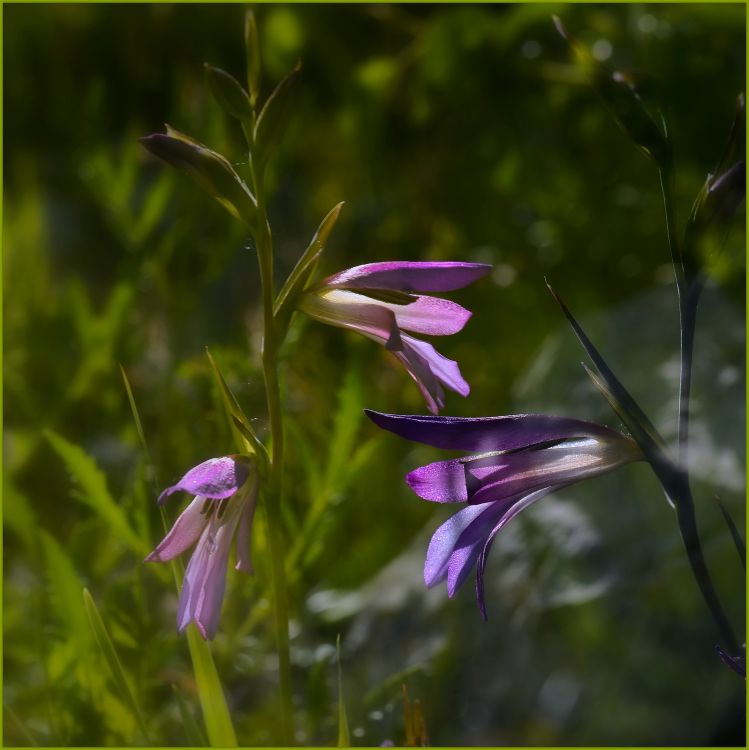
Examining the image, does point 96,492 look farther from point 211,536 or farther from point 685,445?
point 685,445

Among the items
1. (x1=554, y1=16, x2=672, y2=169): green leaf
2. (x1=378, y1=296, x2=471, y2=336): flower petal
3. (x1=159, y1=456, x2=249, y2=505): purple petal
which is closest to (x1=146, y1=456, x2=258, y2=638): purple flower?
(x1=159, y1=456, x2=249, y2=505): purple petal

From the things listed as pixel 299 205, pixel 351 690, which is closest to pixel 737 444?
pixel 351 690

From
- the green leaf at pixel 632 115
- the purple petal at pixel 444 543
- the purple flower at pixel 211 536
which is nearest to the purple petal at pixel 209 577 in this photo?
the purple flower at pixel 211 536

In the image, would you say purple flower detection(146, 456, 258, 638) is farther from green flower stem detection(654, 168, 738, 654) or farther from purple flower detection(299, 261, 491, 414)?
green flower stem detection(654, 168, 738, 654)

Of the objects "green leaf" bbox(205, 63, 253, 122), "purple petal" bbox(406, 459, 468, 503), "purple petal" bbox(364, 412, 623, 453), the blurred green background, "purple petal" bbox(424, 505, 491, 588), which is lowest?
the blurred green background

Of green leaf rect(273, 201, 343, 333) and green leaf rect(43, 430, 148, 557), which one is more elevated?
green leaf rect(273, 201, 343, 333)

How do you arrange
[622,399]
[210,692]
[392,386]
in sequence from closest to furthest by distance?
[622,399] → [210,692] → [392,386]

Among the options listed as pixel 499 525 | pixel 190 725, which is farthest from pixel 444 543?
pixel 190 725
